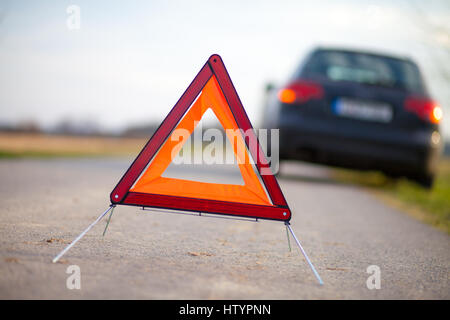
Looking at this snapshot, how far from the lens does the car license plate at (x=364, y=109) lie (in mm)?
7102

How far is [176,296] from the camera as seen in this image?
7.50 ft

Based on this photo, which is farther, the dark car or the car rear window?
the car rear window

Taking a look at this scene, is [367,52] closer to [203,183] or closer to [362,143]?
[362,143]

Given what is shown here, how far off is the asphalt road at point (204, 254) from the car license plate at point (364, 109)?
6.19 ft

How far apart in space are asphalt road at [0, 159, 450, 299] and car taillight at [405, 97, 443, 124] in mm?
2073

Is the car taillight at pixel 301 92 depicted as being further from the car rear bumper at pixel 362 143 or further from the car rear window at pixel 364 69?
the car rear bumper at pixel 362 143

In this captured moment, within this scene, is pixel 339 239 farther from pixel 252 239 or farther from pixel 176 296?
pixel 176 296

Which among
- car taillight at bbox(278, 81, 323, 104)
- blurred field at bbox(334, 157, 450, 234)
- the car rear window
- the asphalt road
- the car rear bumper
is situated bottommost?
blurred field at bbox(334, 157, 450, 234)

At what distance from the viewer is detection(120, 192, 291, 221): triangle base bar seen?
312 centimetres

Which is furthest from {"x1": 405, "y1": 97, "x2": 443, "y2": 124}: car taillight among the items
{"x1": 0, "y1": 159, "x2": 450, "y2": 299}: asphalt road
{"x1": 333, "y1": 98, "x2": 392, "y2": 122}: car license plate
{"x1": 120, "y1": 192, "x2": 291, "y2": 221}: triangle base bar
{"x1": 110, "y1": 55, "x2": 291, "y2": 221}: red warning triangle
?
{"x1": 120, "y1": 192, "x2": 291, "y2": 221}: triangle base bar

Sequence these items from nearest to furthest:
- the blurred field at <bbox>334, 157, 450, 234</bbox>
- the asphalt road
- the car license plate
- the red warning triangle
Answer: the asphalt road, the red warning triangle, the blurred field at <bbox>334, 157, 450, 234</bbox>, the car license plate

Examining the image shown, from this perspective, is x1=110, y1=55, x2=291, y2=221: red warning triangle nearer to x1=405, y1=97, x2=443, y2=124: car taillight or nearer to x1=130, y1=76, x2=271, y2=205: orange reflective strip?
x1=130, y1=76, x2=271, y2=205: orange reflective strip

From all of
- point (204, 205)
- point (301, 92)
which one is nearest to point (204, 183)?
point (204, 205)

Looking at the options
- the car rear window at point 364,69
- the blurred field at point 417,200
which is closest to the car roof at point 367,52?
the car rear window at point 364,69
